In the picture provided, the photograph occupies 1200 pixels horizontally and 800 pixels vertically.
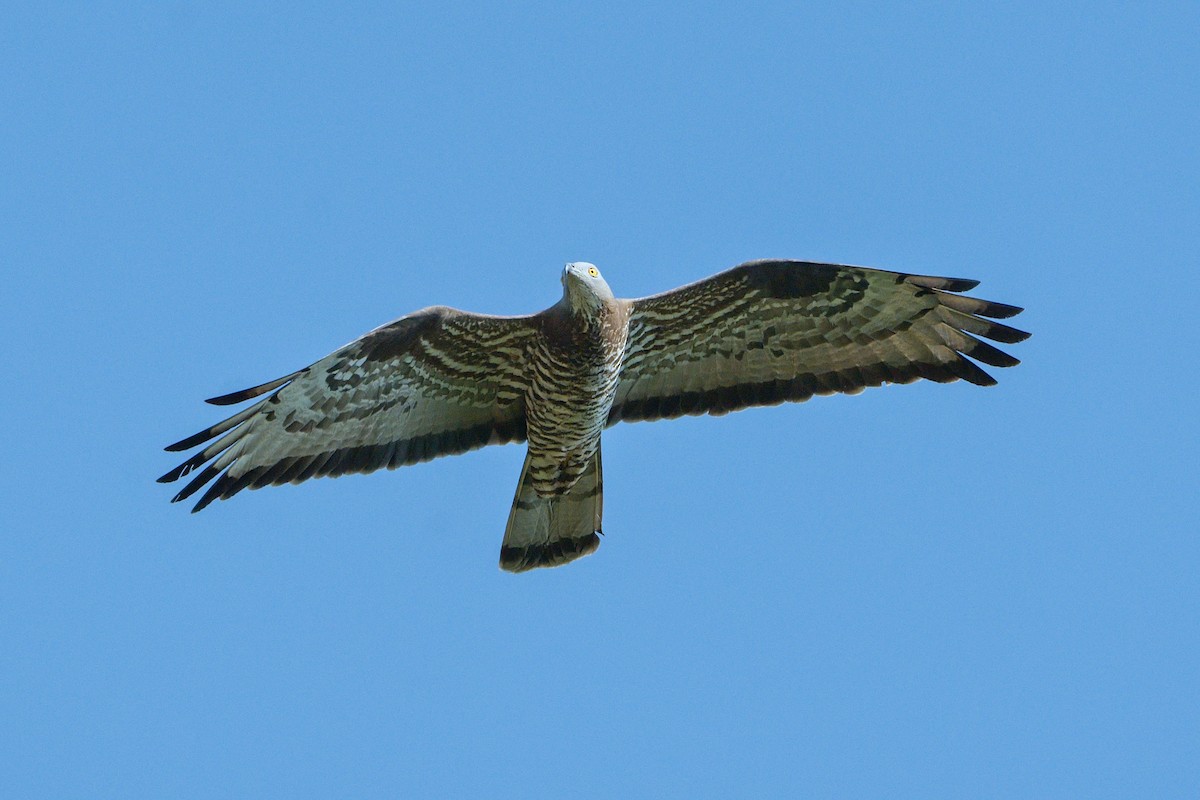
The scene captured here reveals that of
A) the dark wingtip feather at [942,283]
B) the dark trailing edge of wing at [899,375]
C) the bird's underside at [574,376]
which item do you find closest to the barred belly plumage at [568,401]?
the bird's underside at [574,376]

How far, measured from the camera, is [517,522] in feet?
38.2

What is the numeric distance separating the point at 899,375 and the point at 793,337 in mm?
814

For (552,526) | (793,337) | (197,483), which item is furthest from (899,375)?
(197,483)

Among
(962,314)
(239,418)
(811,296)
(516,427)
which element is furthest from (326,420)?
(962,314)

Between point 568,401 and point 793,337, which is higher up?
point 793,337

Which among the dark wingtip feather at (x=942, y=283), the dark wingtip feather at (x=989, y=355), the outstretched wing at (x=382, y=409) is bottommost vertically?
the outstretched wing at (x=382, y=409)

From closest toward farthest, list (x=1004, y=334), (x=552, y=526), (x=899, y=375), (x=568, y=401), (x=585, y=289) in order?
(x=585, y=289) < (x=568, y=401) < (x=1004, y=334) < (x=899, y=375) < (x=552, y=526)

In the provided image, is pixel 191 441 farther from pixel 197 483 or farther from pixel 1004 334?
pixel 1004 334

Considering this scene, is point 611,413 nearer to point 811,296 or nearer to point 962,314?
point 811,296

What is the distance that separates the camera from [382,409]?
1130cm

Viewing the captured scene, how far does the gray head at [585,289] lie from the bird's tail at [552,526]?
1.67 meters

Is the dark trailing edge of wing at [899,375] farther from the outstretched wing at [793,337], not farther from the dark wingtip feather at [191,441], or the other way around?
the dark wingtip feather at [191,441]

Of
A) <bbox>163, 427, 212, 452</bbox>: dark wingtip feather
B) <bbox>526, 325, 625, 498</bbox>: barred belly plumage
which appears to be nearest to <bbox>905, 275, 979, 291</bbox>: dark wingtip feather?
<bbox>526, 325, 625, 498</bbox>: barred belly plumage

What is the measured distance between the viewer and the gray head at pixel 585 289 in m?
10.1
